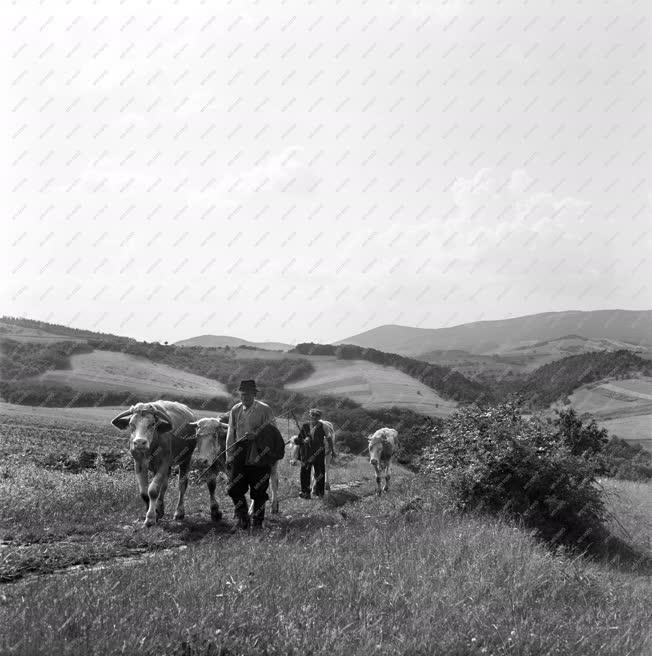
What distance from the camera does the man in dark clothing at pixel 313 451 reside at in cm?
1758

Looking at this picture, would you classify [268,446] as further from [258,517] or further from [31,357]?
[31,357]

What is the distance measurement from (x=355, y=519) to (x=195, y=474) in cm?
945

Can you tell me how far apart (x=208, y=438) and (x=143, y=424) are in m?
2.42

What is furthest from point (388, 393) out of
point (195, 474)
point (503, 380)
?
point (195, 474)

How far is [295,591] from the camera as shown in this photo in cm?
600

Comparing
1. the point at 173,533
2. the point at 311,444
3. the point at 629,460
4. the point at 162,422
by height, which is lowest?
the point at 629,460

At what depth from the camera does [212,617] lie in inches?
197

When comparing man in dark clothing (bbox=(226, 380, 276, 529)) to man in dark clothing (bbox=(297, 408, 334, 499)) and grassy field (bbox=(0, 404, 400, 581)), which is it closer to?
grassy field (bbox=(0, 404, 400, 581))

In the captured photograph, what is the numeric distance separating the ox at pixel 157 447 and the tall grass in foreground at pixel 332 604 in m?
2.97

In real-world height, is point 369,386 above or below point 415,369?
below

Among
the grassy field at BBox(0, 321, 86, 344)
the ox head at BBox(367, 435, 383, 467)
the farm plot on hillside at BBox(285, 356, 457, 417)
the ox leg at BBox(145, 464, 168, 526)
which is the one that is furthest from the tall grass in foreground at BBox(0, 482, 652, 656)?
the grassy field at BBox(0, 321, 86, 344)

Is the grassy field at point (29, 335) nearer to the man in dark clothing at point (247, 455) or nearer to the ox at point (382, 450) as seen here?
the ox at point (382, 450)

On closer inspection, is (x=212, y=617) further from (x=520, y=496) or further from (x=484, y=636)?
(x=520, y=496)

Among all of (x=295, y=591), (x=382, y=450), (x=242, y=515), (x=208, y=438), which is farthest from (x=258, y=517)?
(x=382, y=450)
